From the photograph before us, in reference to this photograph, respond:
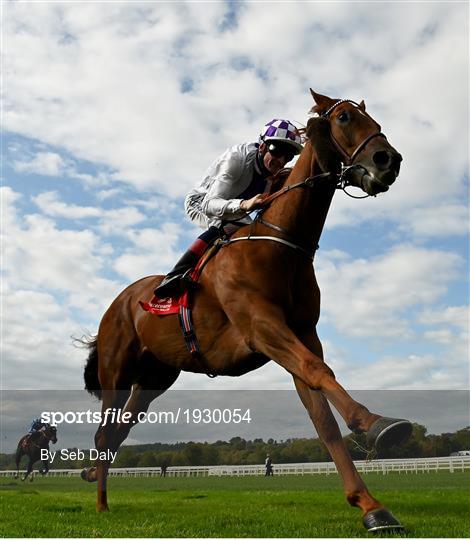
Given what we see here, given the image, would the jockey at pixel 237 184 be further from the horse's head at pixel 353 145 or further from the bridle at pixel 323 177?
the horse's head at pixel 353 145

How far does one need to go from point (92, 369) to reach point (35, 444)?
10.7 m

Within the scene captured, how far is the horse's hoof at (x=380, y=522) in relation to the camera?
4289 mm

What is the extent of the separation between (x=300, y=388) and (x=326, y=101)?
96.1 inches

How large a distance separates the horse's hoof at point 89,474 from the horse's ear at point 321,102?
16.3ft

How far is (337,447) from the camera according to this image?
189 inches

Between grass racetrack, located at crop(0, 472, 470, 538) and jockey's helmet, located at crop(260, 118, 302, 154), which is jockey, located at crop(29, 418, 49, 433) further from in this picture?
jockey's helmet, located at crop(260, 118, 302, 154)

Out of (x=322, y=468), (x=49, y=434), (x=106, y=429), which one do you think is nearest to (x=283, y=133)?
(x=106, y=429)

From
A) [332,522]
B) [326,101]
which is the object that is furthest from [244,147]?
[332,522]

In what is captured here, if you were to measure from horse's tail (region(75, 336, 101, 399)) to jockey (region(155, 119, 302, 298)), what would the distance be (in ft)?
8.31

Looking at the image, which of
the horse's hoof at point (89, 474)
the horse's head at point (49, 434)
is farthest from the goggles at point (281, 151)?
the horse's head at point (49, 434)

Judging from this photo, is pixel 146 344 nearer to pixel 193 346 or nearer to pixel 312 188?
pixel 193 346

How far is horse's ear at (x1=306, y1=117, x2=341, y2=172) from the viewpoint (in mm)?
4836

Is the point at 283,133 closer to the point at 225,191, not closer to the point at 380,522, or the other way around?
the point at 225,191

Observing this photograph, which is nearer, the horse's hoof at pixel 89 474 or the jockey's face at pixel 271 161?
the jockey's face at pixel 271 161
